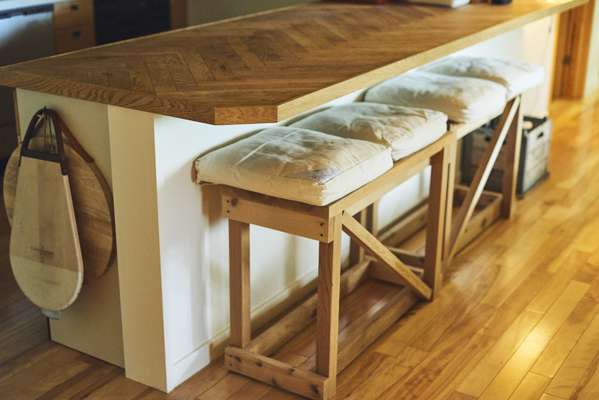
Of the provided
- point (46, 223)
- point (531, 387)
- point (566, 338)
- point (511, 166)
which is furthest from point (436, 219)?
point (46, 223)

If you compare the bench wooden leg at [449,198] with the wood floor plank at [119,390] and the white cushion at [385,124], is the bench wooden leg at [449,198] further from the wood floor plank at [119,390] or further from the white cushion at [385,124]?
the wood floor plank at [119,390]

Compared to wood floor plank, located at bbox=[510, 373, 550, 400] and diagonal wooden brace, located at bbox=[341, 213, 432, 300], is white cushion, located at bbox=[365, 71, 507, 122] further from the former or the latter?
wood floor plank, located at bbox=[510, 373, 550, 400]

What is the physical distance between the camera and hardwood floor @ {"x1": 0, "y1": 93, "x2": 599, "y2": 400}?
2494 millimetres

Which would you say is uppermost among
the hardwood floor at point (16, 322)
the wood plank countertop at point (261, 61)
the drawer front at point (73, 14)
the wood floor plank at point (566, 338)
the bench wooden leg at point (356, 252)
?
the wood plank countertop at point (261, 61)

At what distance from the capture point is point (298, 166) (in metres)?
2.28

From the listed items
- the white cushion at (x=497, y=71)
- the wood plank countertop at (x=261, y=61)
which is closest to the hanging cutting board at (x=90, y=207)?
the wood plank countertop at (x=261, y=61)

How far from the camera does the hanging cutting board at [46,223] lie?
2432mm

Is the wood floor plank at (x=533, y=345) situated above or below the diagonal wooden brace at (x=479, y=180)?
below

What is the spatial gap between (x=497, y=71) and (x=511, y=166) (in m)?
0.53

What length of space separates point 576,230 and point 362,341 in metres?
1.46

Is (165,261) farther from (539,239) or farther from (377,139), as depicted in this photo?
(539,239)

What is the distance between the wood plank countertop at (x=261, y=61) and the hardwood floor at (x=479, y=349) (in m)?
0.85

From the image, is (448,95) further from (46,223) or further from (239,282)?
(46,223)

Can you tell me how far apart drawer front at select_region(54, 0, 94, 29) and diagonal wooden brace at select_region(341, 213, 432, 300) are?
218 cm
